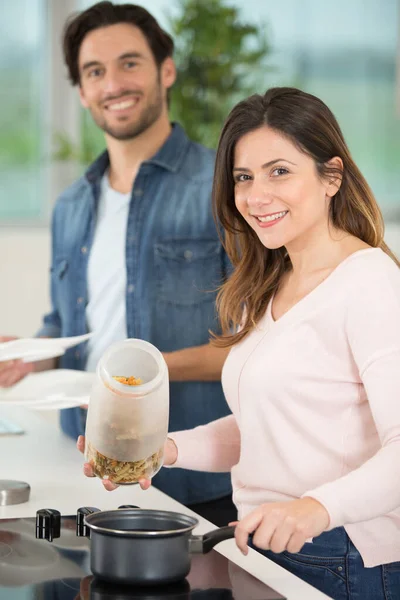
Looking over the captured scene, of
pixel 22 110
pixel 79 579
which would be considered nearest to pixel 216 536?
pixel 79 579

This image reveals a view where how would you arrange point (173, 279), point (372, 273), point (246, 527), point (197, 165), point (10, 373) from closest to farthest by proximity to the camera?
point (246, 527) < point (372, 273) < point (10, 373) < point (173, 279) < point (197, 165)

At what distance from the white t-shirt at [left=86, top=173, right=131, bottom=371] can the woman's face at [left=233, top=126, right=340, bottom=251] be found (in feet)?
2.79

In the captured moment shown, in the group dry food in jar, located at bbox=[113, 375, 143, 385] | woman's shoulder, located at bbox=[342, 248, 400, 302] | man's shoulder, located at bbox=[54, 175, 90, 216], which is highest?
woman's shoulder, located at bbox=[342, 248, 400, 302]

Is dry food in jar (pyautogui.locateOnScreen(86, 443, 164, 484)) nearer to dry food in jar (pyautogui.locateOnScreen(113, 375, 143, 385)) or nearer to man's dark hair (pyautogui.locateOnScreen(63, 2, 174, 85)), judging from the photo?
dry food in jar (pyautogui.locateOnScreen(113, 375, 143, 385))

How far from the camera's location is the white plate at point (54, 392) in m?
1.97

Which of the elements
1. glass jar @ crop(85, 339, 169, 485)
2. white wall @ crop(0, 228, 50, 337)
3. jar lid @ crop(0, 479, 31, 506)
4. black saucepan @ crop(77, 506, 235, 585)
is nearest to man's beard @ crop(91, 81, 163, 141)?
jar lid @ crop(0, 479, 31, 506)

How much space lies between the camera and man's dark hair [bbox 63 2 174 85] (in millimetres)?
2547

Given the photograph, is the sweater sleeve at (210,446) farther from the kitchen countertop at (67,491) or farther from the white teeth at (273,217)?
the white teeth at (273,217)

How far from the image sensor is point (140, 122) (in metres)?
2.49

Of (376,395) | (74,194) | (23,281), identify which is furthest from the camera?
(23,281)

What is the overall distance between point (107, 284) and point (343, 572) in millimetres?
1172

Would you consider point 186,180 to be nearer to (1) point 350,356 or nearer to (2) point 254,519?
(1) point 350,356

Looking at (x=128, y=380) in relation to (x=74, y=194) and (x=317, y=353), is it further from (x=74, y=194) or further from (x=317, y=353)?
(x=74, y=194)

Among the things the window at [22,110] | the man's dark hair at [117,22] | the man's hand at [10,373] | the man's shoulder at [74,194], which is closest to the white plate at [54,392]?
the man's hand at [10,373]
